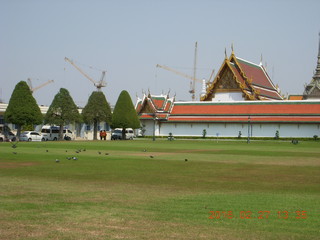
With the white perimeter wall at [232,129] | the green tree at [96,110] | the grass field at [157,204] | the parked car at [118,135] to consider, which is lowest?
the grass field at [157,204]

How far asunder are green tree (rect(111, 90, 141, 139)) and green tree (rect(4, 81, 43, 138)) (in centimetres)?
1360

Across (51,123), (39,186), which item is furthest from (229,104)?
(39,186)

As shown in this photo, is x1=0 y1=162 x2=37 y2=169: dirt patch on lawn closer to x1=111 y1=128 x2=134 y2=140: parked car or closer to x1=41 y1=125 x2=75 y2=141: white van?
x1=41 y1=125 x2=75 y2=141: white van

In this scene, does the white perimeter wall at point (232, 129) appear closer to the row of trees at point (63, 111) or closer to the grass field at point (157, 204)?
the row of trees at point (63, 111)

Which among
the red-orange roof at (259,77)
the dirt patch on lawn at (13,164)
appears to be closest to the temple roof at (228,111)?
the red-orange roof at (259,77)

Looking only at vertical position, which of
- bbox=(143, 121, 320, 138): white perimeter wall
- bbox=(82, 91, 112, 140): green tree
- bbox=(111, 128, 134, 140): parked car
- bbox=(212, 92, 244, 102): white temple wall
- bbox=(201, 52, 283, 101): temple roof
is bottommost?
bbox=(111, 128, 134, 140): parked car

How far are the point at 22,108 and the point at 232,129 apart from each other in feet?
113

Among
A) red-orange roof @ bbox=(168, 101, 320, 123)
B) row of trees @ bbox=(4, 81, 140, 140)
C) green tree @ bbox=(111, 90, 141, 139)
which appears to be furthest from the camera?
red-orange roof @ bbox=(168, 101, 320, 123)

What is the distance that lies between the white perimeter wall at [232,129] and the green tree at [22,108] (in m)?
26.6

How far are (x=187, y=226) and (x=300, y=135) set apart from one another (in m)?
71.8

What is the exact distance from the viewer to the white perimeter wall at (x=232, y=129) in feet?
257

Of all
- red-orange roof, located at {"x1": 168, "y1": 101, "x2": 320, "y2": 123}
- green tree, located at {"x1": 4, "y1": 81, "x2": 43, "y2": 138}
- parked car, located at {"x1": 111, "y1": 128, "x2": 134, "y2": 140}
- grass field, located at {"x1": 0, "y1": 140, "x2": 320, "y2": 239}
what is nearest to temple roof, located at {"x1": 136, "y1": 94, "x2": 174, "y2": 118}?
red-orange roof, located at {"x1": 168, "y1": 101, "x2": 320, "y2": 123}

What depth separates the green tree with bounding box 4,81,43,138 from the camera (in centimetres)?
6725

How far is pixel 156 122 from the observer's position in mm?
90312
